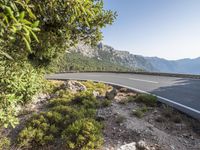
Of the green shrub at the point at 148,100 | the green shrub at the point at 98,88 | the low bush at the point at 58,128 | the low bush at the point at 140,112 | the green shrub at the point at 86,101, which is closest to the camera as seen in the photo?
the low bush at the point at 58,128

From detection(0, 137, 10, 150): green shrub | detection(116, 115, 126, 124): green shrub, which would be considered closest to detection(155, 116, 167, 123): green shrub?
detection(116, 115, 126, 124): green shrub

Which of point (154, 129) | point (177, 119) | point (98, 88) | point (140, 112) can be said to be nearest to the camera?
point (154, 129)

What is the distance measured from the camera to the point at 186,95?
9281mm

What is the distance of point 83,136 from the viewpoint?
4.97 m

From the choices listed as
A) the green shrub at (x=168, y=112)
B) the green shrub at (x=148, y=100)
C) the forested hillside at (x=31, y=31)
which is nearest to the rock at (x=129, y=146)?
the green shrub at (x=168, y=112)

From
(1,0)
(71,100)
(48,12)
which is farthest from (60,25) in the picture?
(71,100)

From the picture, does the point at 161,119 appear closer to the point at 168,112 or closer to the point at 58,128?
the point at 168,112

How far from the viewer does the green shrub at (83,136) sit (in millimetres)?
4723

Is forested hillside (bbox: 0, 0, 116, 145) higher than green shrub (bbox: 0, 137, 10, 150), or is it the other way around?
forested hillside (bbox: 0, 0, 116, 145)

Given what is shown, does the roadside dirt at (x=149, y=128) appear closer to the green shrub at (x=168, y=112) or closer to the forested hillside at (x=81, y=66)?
the green shrub at (x=168, y=112)

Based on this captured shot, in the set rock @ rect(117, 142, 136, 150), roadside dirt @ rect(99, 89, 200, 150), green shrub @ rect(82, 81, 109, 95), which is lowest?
rock @ rect(117, 142, 136, 150)

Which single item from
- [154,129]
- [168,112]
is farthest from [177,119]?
[154,129]

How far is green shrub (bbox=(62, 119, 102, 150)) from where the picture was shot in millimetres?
4723

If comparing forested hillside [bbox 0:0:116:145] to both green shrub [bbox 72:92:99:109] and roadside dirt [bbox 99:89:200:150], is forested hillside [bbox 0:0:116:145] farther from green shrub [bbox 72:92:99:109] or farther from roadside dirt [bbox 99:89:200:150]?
roadside dirt [bbox 99:89:200:150]
